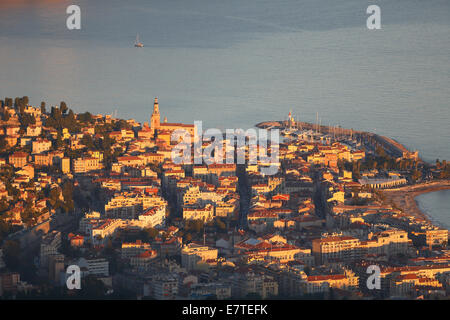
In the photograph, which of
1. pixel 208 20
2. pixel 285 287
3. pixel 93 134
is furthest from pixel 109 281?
pixel 208 20

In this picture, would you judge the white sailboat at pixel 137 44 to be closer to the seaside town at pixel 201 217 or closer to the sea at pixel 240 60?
the sea at pixel 240 60

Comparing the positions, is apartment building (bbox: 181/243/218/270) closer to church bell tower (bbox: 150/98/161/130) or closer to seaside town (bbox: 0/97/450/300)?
seaside town (bbox: 0/97/450/300)

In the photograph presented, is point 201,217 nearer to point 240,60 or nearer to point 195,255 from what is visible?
point 195,255

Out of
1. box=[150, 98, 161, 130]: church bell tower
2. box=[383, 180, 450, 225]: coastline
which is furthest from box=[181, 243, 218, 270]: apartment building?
box=[150, 98, 161, 130]: church bell tower

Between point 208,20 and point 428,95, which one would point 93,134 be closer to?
point 428,95

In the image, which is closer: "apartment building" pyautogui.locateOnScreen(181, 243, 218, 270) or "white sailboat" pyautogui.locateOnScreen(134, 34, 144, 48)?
"apartment building" pyautogui.locateOnScreen(181, 243, 218, 270)

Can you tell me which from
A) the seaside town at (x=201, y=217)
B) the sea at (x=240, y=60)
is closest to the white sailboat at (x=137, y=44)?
the sea at (x=240, y=60)
